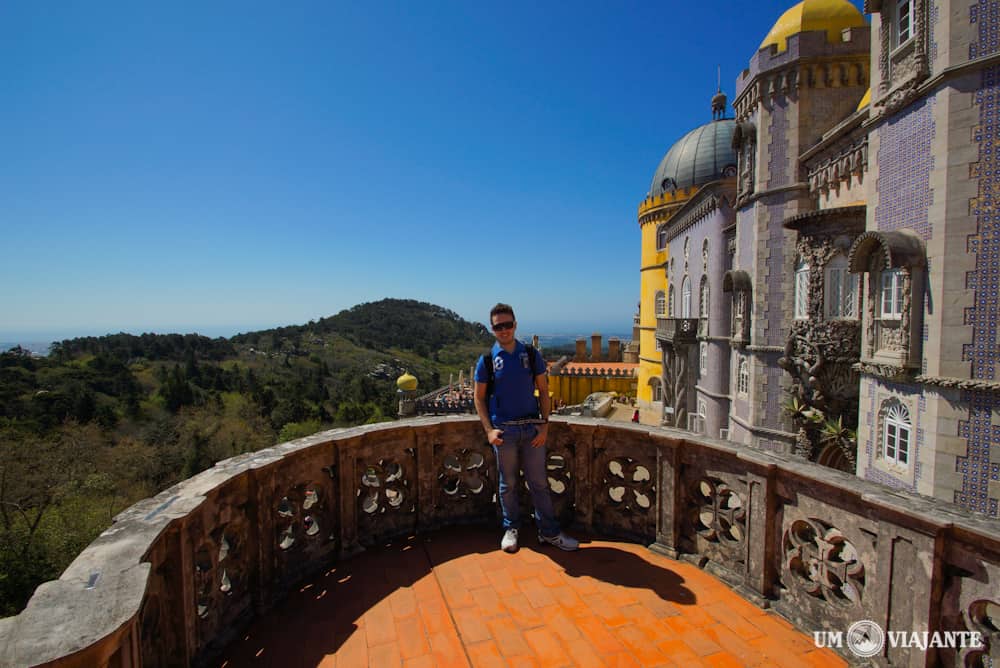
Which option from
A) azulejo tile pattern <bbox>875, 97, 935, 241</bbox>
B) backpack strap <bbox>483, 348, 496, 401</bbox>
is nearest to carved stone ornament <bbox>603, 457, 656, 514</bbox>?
backpack strap <bbox>483, 348, 496, 401</bbox>

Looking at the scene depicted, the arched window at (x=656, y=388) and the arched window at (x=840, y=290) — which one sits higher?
the arched window at (x=840, y=290)

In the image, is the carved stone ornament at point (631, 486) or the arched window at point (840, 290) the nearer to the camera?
the carved stone ornament at point (631, 486)

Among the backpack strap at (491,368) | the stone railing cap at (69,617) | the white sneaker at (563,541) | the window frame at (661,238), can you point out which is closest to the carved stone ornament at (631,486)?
the white sneaker at (563,541)

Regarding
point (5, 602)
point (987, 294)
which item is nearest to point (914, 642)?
point (987, 294)

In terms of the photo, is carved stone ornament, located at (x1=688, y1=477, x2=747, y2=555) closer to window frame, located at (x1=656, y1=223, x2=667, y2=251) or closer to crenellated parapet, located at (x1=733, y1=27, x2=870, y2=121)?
crenellated parapet, located at (x1=733, y1=27, x2=870, y2=121)

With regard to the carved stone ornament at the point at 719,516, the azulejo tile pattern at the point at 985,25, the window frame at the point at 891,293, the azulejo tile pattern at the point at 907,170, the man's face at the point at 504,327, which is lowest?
the carved stone ornament at the point at 719,516

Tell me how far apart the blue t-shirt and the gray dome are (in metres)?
26.0

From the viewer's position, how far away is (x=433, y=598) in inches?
133

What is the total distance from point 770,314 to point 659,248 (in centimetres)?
1541

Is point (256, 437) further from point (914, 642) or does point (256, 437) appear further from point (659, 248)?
point (914, 642)

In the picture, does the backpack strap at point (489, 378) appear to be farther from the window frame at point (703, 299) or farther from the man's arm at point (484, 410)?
the window frame at point (703, 299)

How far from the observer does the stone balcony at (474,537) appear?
80.8 inches

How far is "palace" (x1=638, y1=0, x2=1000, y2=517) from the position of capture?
7.19 m

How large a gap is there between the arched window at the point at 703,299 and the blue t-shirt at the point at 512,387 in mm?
17539
